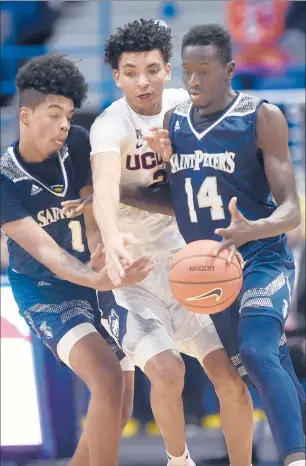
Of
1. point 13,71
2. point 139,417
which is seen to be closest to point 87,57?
point 13,71

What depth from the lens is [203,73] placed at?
483cm

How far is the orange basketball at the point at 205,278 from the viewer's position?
14.7 ft

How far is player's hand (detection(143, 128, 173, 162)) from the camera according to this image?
490 cm

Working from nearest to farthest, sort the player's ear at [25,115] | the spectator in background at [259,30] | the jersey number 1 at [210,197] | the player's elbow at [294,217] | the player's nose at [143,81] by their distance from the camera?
the player's elbow at [294,217], the jersey number 1 at [210,197], the player's nose at [143,81], the player's ear at [25,115], the spectator in background at [259,30]

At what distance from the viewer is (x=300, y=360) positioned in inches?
288

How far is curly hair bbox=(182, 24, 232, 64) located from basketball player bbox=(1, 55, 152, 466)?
31.5 inches

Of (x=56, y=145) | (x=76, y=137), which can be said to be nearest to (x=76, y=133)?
(x=76, y=137)

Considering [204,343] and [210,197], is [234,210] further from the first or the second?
[204,343]

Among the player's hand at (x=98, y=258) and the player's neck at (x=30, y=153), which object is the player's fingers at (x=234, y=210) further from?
the player's neck at (x=30, y=153)

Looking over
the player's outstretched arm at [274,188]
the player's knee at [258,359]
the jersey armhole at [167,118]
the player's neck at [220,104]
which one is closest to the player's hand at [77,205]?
the jersey armhole at [167,118]

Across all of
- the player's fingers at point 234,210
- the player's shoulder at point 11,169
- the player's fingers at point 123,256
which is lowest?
the player's fingers at point 123,256

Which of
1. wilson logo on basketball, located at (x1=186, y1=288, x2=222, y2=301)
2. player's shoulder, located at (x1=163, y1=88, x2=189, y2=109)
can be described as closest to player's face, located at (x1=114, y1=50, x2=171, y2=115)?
player's shoulder, located at (x1=163, y1=88, x2=189, y2=109)

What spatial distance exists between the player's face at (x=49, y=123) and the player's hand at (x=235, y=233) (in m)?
1.31

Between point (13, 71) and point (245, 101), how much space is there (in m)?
4.66
